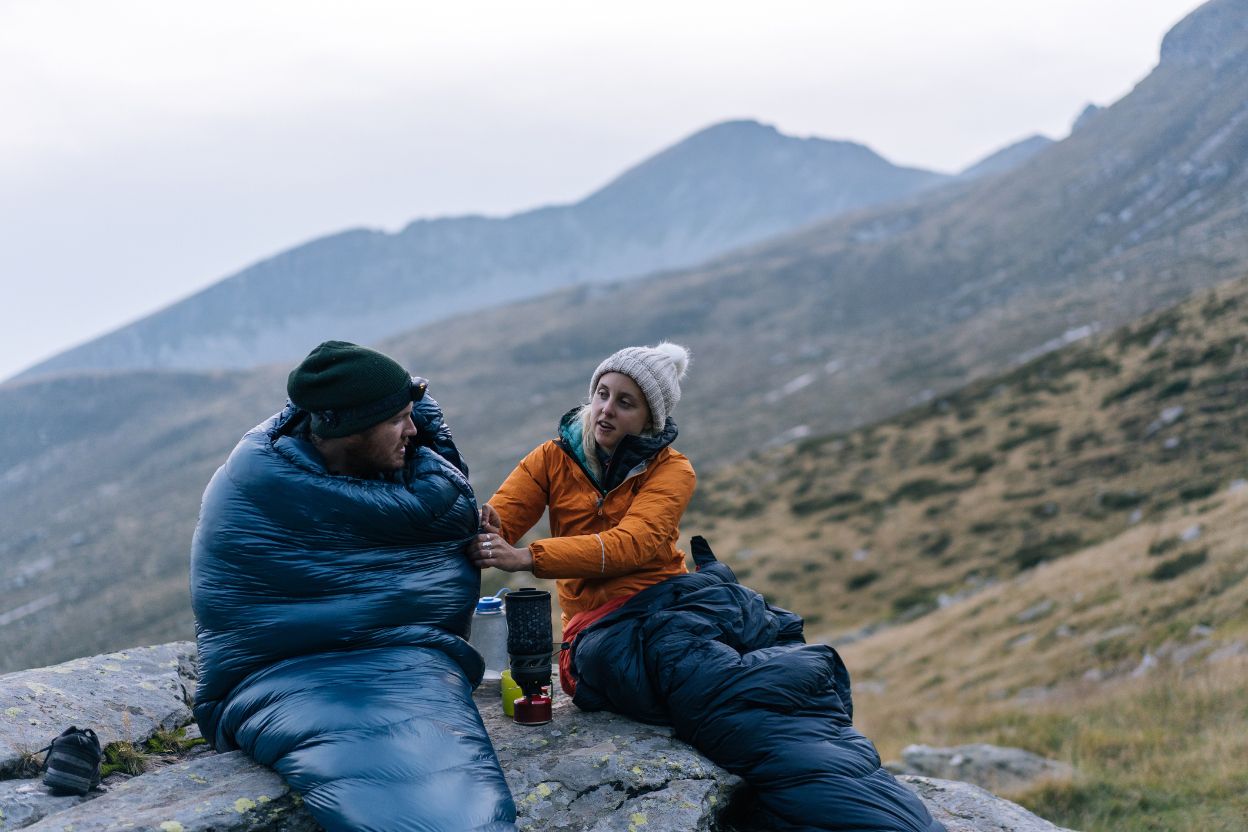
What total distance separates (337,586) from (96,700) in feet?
5.35

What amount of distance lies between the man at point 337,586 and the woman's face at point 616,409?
0.82 metres

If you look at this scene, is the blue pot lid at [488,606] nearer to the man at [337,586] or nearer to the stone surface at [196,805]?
the man at [337,586]

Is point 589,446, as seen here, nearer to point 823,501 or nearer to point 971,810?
point 971,810

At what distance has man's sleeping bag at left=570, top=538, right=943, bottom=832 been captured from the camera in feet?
14.5

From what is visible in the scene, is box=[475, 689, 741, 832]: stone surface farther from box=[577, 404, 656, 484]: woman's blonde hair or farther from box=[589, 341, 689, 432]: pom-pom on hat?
box=[589, 341, 689, 432]: pom-pom on hat

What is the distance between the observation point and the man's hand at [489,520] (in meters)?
5.00

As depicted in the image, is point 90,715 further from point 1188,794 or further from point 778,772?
point 1188,794

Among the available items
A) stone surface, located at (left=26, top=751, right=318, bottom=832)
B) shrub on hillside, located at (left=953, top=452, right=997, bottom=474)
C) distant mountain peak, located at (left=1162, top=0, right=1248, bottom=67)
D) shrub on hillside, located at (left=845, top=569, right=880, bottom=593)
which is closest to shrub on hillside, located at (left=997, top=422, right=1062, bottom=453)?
shrub on hillside, located at (left=953, top=452, right=997, bottom=474)

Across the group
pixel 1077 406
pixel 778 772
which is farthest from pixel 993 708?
pixel 1077 406

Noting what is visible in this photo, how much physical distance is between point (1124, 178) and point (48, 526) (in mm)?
146215

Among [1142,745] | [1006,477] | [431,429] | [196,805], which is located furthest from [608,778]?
[1006,477]

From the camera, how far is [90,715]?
15.6 ft

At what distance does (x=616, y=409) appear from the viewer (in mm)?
5086

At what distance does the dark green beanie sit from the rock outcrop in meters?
1.45
